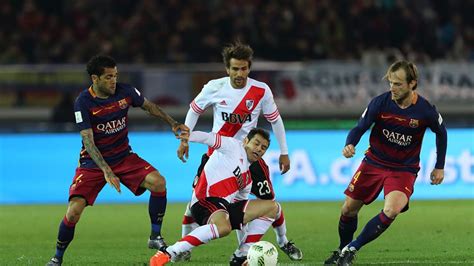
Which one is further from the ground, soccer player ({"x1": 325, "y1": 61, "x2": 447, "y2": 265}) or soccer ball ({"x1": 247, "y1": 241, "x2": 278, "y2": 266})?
soccer player ({"x1": 325, "y1": 61, "x2": 447, "y2": 265})

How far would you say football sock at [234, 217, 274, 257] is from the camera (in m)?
9.52

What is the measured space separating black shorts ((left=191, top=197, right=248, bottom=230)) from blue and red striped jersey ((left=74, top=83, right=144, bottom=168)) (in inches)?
54.2

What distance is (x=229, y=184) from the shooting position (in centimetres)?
954

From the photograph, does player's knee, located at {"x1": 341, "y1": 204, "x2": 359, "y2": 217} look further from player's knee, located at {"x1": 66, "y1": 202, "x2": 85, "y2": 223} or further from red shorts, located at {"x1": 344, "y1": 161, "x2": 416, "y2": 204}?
player's knee, located at {"x1": 66, "y1": 202, "x2": 85, "y2": 223}

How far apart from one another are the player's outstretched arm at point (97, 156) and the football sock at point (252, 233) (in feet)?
3.99

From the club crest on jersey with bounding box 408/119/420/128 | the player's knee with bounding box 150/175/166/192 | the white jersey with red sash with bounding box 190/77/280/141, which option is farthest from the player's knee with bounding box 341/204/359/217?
the player's knee with bounding box 150/175/166/192

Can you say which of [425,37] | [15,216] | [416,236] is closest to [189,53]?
[425,37]

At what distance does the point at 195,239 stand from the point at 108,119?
1.92m

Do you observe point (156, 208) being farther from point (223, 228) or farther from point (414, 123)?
point (414, 123)

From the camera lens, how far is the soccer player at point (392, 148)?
945 cm

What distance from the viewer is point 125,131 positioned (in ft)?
34.6

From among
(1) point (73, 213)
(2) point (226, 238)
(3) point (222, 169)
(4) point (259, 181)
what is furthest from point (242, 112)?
(2) point (226, 238)

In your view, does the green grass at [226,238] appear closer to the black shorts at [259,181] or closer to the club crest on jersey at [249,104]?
the black shorts at [259,181]

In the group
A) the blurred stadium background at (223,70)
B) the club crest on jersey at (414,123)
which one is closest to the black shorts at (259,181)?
the club crest on jersey at (414,123)
